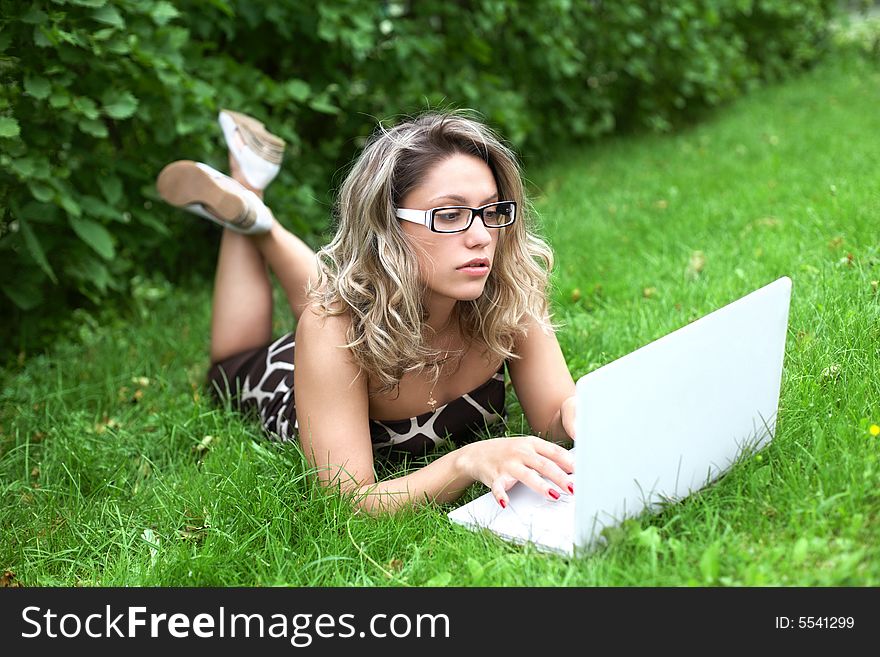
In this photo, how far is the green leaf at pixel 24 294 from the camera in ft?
12.4

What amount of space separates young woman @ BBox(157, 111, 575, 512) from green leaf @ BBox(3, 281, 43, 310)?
1.49 metres

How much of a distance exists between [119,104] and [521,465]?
7.89 feet

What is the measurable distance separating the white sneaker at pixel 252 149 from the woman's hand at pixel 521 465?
1.88 m

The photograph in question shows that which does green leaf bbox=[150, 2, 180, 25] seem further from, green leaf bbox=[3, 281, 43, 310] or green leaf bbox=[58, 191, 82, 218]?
green leaf bbox=[3, 281, 43, 310]

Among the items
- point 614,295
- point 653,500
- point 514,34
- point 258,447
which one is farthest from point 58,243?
point 514,34

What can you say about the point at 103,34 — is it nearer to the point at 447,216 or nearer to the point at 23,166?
the point at 23,166

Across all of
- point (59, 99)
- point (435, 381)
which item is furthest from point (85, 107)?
point (435, 381)

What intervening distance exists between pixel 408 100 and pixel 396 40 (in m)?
0.33

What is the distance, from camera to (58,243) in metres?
3.88

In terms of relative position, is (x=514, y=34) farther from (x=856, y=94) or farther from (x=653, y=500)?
(x=653, y=500)

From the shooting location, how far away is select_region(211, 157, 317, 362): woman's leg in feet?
11.3

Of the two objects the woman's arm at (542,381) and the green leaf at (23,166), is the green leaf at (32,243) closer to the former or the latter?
the green leaf at (23,166)
